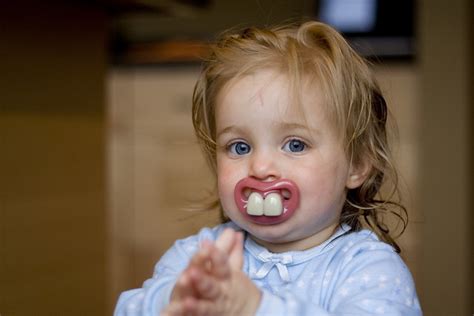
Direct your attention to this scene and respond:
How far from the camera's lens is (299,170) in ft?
2.60

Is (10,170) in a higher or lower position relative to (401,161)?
higher

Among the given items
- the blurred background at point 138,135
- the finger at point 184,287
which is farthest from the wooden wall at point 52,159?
the finger at point 184,287

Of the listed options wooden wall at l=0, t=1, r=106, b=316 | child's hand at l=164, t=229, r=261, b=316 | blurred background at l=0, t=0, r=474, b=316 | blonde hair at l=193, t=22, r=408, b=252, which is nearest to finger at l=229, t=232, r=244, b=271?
child's hand at l=164, t=229, r=261, b=316

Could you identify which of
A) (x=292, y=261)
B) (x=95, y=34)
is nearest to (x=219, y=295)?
(x=292, y=261)

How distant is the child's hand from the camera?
0.62 meters

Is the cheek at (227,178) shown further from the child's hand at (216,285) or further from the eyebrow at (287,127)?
Result: the child's hand at (216,285)

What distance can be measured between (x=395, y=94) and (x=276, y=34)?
1748 millimetres

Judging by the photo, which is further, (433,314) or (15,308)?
(433,314)

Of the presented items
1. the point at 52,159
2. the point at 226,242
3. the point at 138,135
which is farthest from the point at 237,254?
the point at 138,135

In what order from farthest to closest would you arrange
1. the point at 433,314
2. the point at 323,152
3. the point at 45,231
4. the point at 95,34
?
the point at 433,314, the point at 95,34, the point at 45,231, the point at 323,152

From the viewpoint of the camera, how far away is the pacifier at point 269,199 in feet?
2.56

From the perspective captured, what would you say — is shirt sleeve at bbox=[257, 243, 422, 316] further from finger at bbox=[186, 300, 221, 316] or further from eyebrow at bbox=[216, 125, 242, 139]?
eyebrow at bbox=[216, 125, 242, 139]

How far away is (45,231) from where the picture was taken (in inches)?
65.6

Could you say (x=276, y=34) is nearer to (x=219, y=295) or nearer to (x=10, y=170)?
(x=219, y=295)
